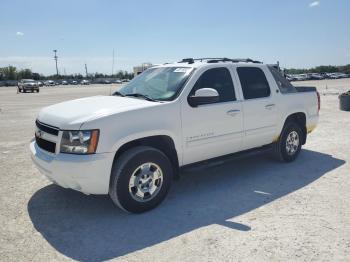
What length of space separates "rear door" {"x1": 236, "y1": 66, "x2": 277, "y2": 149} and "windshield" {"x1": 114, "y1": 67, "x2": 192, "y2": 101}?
106 cm

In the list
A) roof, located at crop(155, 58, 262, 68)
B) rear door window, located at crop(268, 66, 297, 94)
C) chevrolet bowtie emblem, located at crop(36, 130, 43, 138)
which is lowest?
chevrolet bowtie emblem, located at crop(36, 130, 43, 138)

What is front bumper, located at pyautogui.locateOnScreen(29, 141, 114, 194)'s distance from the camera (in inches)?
149

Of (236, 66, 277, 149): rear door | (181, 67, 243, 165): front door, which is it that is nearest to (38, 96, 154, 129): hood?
(181, 67, 243, 165): front door

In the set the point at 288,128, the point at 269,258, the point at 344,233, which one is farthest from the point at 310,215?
the point at 288,128

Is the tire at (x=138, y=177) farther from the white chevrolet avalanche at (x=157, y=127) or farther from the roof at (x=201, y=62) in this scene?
the roof at (x=201, y=62)

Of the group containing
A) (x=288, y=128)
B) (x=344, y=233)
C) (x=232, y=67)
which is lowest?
(x=344, y=233)

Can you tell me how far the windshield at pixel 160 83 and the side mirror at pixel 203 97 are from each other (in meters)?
0.24

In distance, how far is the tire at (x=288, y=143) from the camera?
6.14 metres

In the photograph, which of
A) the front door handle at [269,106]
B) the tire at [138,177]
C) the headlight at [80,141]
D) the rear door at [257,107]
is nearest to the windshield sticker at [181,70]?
the rear door at [257,107]

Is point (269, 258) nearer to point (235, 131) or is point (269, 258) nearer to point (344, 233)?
point (344, 233)

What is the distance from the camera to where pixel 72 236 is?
3.73m

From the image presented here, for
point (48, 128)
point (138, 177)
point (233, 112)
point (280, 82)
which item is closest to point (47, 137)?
point (48, 128)

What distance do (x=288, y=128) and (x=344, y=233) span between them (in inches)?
111

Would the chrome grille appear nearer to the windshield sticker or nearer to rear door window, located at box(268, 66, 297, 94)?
the windshield sticker
